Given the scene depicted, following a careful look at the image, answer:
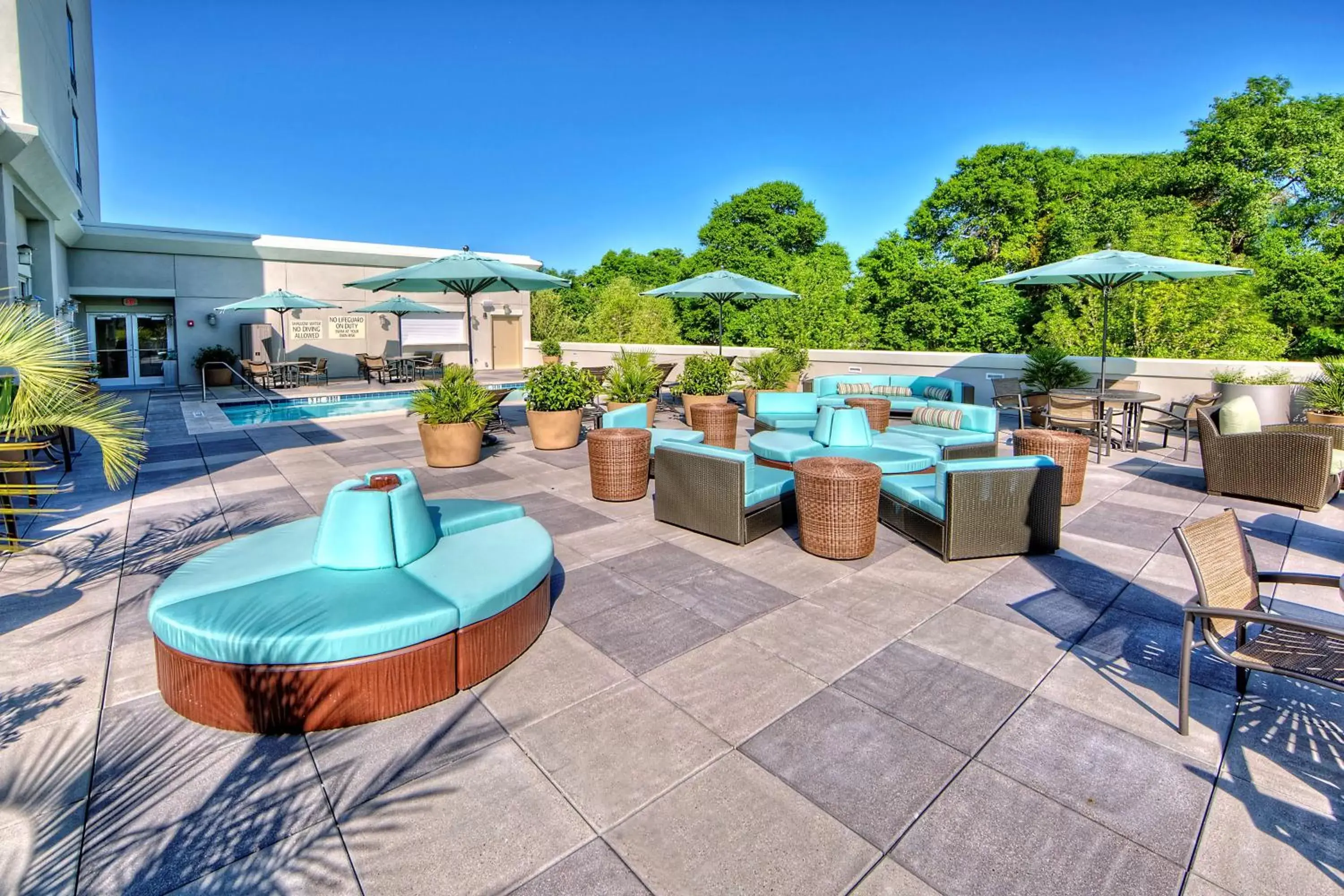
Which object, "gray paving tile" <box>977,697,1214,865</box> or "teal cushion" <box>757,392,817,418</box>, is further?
"teal cushion" <box>757,392,817,418</box>

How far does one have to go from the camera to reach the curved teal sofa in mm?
2578

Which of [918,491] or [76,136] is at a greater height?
[76,136]

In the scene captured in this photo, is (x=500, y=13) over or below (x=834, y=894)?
over

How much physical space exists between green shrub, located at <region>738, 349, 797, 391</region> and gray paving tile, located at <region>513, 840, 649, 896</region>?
9743mm

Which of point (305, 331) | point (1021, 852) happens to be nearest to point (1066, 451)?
point (1021, 852)

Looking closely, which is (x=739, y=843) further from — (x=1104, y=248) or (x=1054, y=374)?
(x=1104, y=248)

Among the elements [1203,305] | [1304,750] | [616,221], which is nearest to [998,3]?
[1203,305]

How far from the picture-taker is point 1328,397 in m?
7.82

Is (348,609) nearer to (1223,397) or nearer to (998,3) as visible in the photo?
(1223,397)

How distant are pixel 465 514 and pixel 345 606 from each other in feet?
3.83

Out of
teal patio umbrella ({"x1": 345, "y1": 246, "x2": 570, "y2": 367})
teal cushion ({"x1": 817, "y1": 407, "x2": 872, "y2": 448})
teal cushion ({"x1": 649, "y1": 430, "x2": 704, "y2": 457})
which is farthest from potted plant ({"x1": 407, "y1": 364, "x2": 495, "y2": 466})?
teal cushion ({"x1": 817, "y1": 407, "x2": 872, "y2": 448})

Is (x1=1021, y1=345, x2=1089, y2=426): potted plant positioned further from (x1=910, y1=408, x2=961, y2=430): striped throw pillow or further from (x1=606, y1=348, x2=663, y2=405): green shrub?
(x1=606, y1=348, x2=663, y2=405): green shrub

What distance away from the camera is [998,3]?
53.6 feet

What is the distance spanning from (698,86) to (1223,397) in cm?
2541
